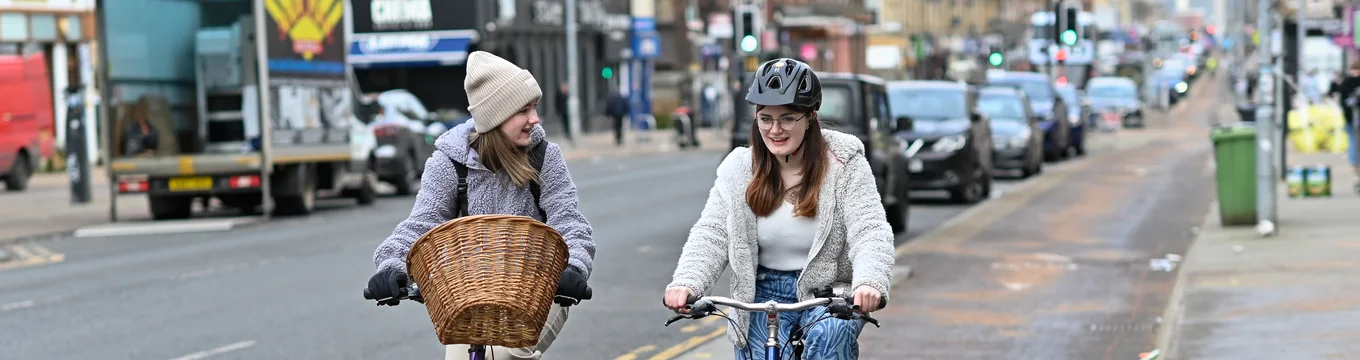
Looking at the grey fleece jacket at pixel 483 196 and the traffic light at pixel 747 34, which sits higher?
the traffic light at pixel 747 34

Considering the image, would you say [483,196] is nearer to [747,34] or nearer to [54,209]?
[54,209]

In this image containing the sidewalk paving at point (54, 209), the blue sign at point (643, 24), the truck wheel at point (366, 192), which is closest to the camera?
the sidewalk paving at point (54, 209)

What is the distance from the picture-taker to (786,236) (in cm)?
537

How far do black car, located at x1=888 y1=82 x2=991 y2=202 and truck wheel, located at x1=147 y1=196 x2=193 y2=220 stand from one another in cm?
840

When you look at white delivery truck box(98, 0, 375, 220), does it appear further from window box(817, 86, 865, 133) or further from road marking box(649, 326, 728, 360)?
road marking box(649, 326, 728, 360)

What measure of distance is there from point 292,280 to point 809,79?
10.3 m

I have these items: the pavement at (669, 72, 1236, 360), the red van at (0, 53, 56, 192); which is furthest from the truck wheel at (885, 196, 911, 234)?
the red van at (0, 53, 56, 192)

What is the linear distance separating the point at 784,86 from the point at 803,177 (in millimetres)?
275

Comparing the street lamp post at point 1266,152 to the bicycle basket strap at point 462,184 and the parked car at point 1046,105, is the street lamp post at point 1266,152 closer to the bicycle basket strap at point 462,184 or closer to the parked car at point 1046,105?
the bicycle basket strap at point 462,184

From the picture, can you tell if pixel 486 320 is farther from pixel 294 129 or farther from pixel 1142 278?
pixel 294 129

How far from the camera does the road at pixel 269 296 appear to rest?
11008mm

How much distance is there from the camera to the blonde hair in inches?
220

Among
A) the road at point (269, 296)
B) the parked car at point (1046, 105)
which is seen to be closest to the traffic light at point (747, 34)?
the road at point (269, 296)

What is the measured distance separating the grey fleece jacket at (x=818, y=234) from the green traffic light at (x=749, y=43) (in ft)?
72.4
